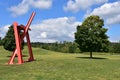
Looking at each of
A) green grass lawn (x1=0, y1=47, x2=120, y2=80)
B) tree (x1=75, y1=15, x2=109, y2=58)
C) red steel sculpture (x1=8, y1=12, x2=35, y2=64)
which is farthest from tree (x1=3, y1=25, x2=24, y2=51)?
green grass lawn (x1=0, y1=47, x2=120, y2=80)

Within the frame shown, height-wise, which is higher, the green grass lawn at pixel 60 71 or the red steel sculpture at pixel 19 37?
the red steel sculpture at pixel 19 37

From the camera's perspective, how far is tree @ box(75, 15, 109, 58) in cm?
5688

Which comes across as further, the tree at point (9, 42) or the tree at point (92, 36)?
the tree at point (9, 42)

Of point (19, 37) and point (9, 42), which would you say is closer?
point (19, 37)

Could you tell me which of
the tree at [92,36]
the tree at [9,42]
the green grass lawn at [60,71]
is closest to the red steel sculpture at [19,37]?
the green grass lawn at [60,71]

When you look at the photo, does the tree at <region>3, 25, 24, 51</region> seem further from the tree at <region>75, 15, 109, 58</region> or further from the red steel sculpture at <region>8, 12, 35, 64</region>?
the red steel sculpture at <region>8, 12, 35, 64</region>

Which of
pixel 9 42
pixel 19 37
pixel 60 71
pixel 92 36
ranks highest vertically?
pixel 92 36

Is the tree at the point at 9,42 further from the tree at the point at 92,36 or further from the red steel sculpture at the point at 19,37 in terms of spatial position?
the red steel sculpture at the point at 19,37

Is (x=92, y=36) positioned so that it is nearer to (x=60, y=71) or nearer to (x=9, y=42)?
(x=9, y=42)

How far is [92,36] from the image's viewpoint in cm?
5719

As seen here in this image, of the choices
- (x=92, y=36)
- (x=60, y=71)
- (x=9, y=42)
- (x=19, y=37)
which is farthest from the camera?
(x=9, y=42)

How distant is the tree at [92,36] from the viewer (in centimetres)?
5688

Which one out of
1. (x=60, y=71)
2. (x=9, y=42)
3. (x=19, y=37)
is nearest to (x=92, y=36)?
(x=9, y=42)

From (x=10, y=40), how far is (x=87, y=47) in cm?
1645
